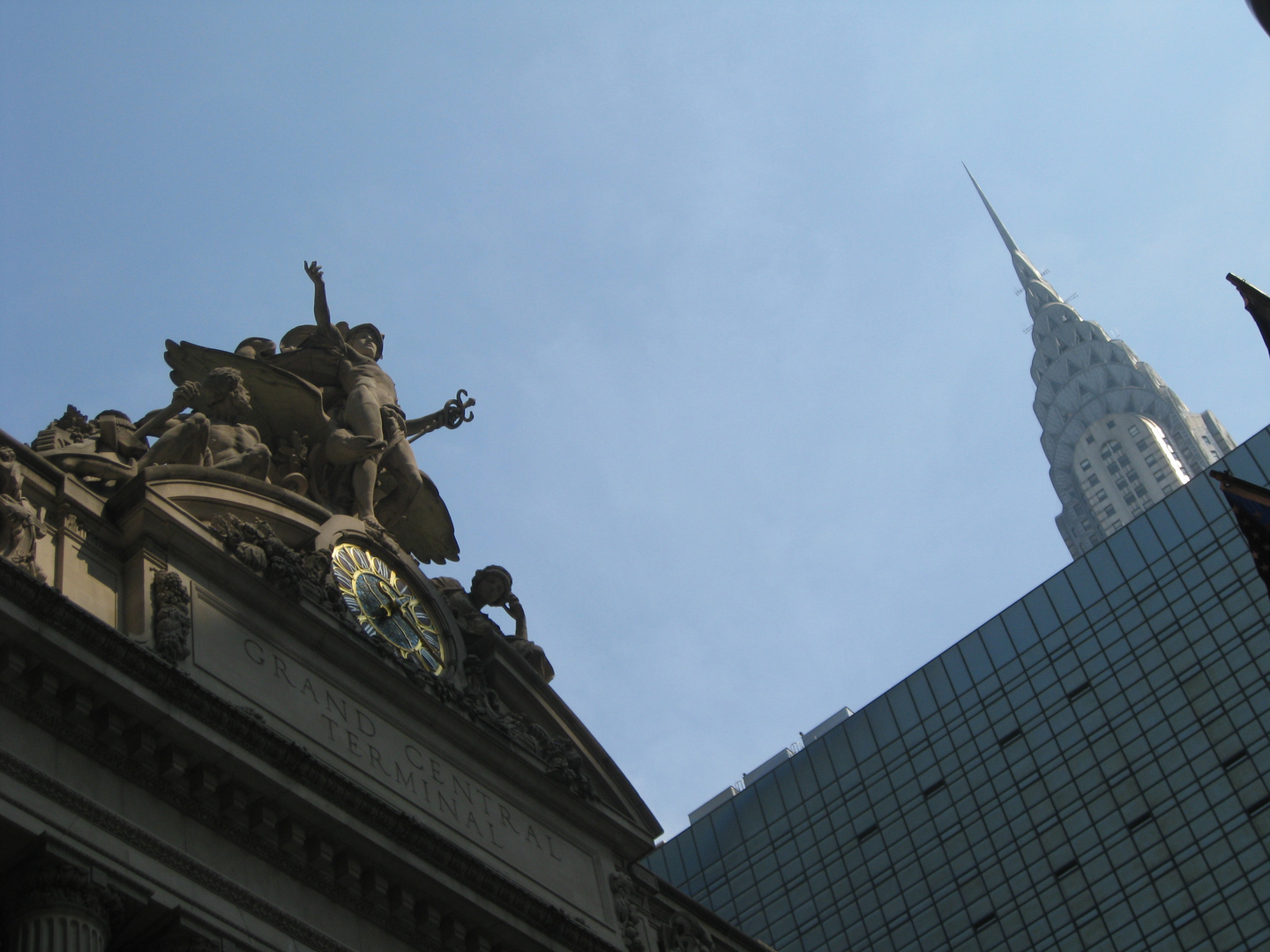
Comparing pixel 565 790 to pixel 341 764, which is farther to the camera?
pixel 565 790

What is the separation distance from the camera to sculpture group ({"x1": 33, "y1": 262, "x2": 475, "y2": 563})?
24656 mm

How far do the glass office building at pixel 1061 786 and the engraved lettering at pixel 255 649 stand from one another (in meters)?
47.9

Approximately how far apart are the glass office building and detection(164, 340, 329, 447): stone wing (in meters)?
44.8

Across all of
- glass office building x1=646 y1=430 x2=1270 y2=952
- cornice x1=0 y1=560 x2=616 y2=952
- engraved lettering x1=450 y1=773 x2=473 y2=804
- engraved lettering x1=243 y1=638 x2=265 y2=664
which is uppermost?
glass office building x1=646 y1=430 x2=1270 y2=952

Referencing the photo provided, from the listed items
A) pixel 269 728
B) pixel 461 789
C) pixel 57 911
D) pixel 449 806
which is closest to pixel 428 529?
pixel 461 789

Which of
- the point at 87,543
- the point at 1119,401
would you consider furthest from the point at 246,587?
the point at 1119,401

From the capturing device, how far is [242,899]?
Result: 2012 centimetres

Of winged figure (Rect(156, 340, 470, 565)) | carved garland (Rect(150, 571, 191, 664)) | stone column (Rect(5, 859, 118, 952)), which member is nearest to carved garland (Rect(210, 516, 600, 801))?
carved garland (Rect(150, 571, 191, 664))

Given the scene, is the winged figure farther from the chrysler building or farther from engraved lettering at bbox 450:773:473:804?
the chrysler building

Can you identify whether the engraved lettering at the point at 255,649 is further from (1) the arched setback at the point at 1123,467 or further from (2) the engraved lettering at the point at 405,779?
(1) the arched setback at the point at 1123,467

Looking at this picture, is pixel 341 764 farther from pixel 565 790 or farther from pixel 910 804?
pixel 910 804

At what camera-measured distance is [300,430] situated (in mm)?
29250

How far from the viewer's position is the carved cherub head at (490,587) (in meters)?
29.8

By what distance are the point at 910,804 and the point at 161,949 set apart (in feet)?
195
